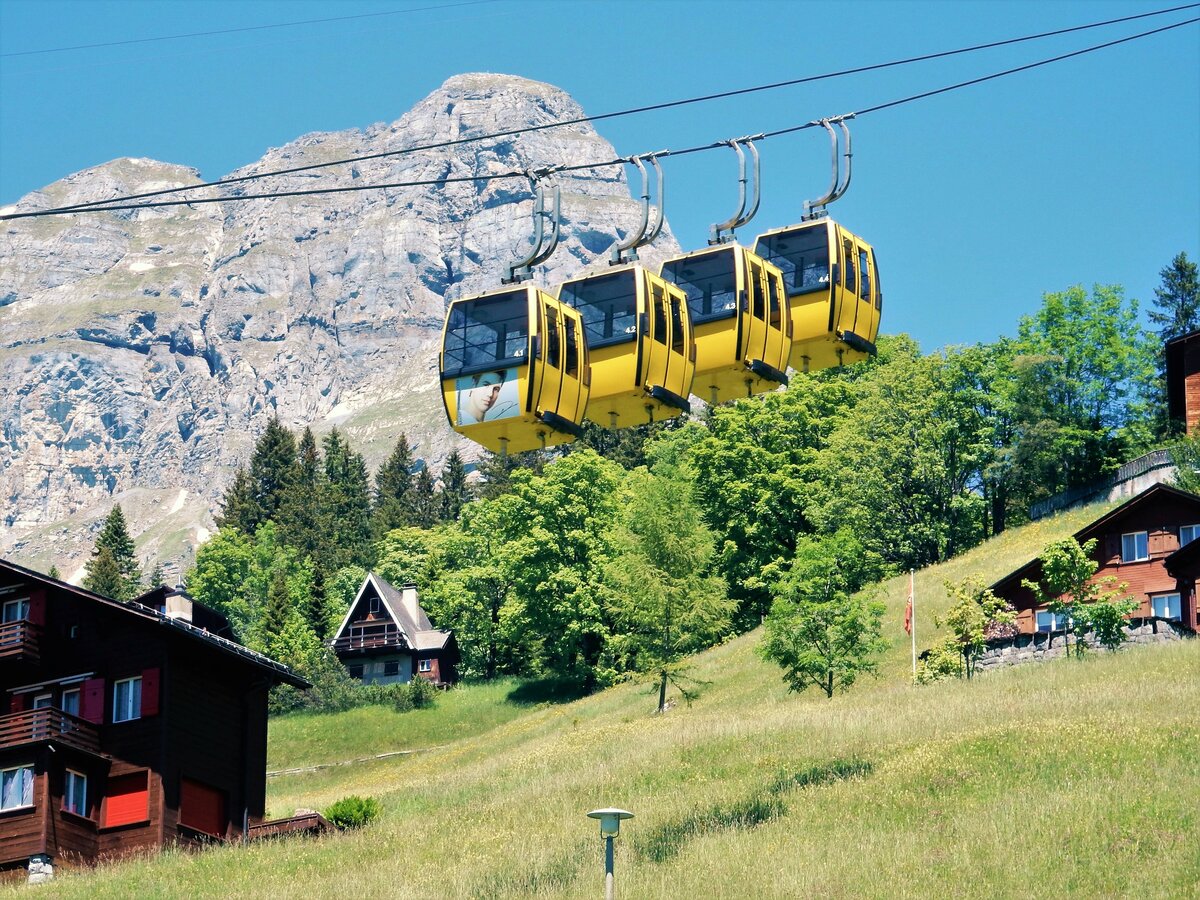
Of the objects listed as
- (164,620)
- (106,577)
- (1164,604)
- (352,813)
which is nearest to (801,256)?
(352,813)

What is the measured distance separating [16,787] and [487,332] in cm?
2154

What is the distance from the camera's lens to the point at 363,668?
105500mm

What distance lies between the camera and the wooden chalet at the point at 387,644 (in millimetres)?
104000

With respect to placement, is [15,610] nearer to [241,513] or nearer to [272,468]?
[241,513]

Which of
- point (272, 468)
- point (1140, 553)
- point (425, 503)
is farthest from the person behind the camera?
point (272, 468)

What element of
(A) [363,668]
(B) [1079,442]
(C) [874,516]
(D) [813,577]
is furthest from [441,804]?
(A) [363,668]

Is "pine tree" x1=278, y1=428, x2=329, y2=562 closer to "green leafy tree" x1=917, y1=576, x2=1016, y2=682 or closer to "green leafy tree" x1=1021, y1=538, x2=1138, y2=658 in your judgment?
"green leafy tree" x1=917, y1=576, x2=1016, y2=682

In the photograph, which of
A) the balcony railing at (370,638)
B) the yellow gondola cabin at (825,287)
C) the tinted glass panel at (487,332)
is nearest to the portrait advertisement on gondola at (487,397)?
the tinted glass panel at (487,332)

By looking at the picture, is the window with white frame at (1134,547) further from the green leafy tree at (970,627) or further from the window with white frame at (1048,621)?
the green leafy tree at (970,627)

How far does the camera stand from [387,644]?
104 meters

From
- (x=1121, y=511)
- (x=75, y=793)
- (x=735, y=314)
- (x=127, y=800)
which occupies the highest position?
(x=735, y=314)

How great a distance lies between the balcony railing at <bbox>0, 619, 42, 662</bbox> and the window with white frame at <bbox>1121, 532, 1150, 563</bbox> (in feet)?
129

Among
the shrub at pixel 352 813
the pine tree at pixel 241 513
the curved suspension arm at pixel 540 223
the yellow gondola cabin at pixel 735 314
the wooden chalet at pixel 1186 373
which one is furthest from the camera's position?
the pine tree at pixel 241 513

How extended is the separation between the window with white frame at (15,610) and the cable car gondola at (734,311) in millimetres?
24449
